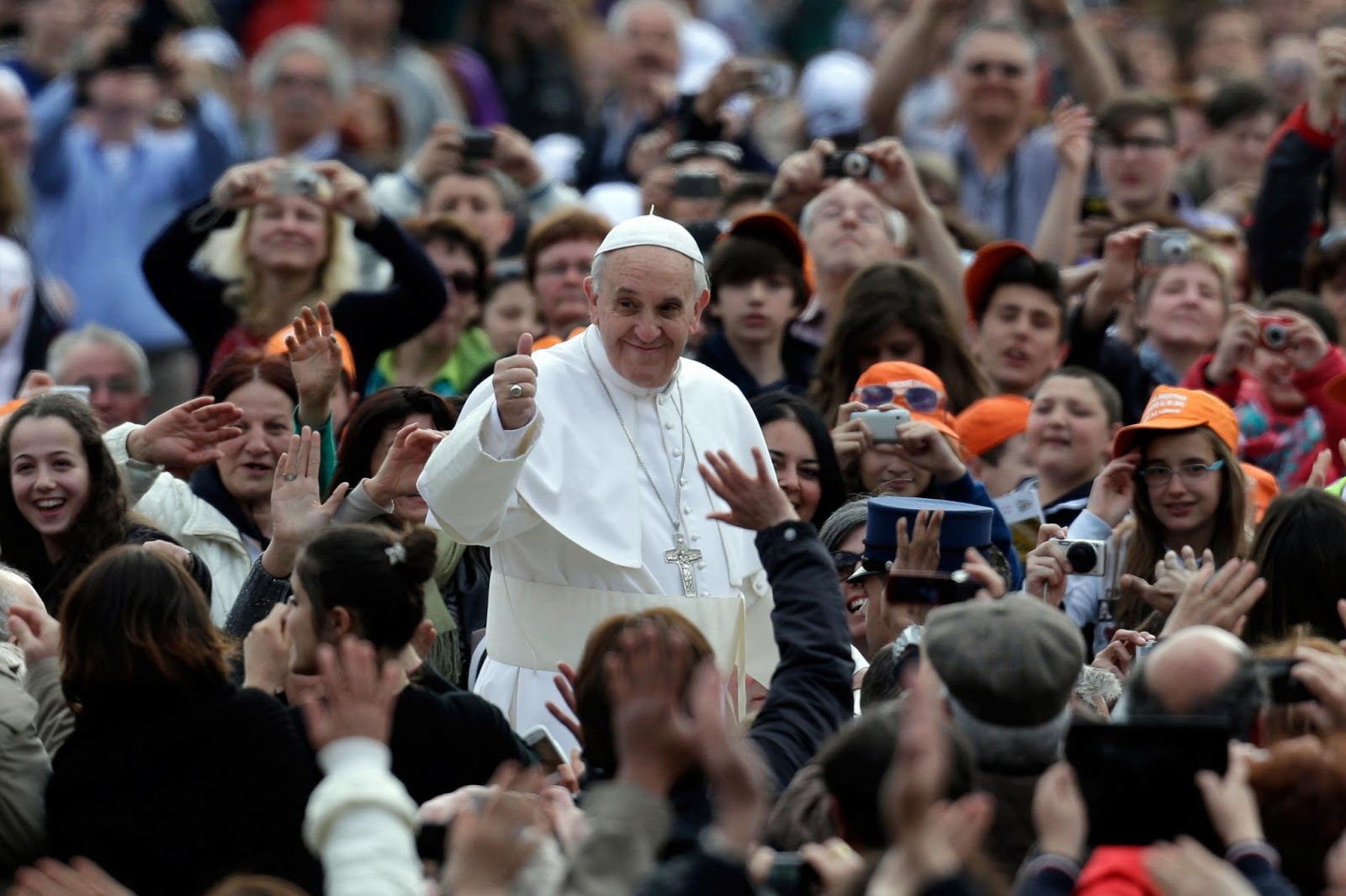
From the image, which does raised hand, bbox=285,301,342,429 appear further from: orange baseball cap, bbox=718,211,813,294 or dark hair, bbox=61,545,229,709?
orange baseball cap, bbox=718,211,813,294

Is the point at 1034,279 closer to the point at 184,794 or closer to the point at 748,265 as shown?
the point at 748,265

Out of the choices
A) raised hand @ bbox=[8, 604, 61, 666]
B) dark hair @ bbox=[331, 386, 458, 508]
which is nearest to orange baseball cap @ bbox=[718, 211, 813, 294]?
dark hair @ bbox=[331, 386, 458, 508]

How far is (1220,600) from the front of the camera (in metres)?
5.11

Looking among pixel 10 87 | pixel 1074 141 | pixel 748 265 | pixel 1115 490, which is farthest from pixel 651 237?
pixel 10 87

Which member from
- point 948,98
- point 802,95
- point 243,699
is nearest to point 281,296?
point 243,699

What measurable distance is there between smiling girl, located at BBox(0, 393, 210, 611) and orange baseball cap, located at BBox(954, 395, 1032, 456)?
2.96 meters

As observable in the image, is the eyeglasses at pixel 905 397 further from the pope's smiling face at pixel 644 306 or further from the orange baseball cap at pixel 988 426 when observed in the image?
the pope's smiling face at pixel 644 306

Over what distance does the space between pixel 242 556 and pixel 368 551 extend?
6.78ft

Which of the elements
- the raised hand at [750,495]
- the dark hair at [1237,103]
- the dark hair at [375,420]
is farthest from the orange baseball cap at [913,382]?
the dark hair at [1237,103]

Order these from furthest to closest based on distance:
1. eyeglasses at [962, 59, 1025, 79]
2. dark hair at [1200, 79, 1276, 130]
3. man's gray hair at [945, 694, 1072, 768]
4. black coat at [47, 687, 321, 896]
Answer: dark hair at [1200, 79, 1276, 130]
eyeglasses at [962, 59, 1025, 79]
black coat at [47, 687, 321, 896]
man's gray hair at [945, 694, 1072, 768]

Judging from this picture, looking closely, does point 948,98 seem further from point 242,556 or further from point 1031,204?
point 242,556

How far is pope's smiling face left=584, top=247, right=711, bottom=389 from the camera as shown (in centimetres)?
A: 595

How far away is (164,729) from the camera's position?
4.54 meters

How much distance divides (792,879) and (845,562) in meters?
2.31
